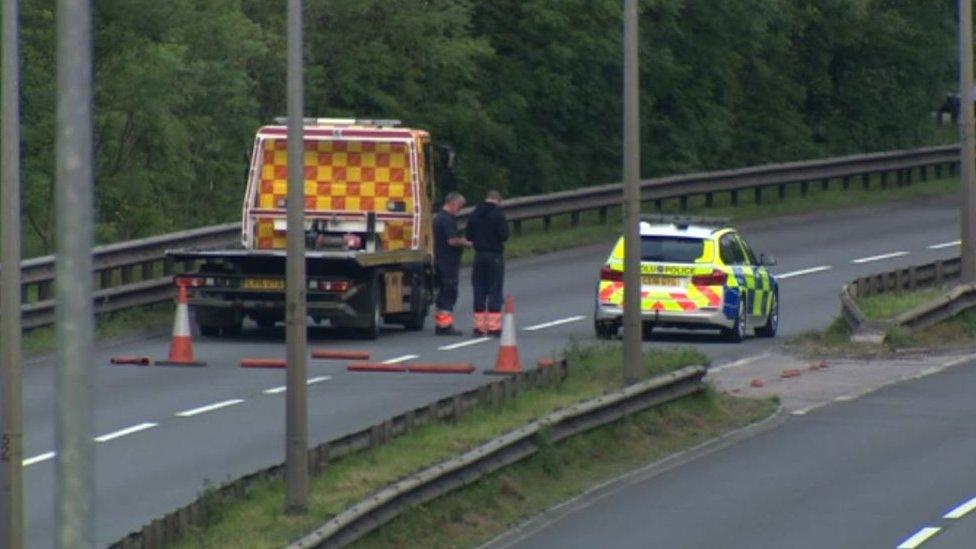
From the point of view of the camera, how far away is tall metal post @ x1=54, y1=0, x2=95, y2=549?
8.24m

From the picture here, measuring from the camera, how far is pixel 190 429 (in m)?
20.6

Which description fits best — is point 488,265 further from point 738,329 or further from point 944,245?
point 944,245

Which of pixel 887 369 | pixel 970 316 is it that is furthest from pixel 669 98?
pixel 887 369

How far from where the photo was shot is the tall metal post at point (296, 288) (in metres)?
15.4

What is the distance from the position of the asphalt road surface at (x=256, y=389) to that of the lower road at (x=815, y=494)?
1.26 ft

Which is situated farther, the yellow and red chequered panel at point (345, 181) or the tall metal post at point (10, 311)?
the yellow and red chequered panel at point (345, 181)

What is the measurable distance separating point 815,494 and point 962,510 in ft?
4.13

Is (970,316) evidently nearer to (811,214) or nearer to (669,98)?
(811,214)

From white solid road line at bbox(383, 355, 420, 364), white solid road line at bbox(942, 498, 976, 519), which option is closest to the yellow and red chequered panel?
white solid road line at bbox(383, 355, 420, 364)

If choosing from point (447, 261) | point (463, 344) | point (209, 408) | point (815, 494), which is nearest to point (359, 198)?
point (447, 261)

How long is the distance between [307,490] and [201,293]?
1215cm

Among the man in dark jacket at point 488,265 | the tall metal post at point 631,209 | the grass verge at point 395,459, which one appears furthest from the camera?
the man in dark jacket at point 488,265

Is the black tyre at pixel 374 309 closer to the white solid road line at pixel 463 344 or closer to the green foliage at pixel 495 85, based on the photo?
the white solid road line at pixel 463 344

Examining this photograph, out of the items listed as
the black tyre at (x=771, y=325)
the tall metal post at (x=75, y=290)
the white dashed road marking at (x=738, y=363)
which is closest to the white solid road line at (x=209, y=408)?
the white dashed road marking at (x=738, y=363)
